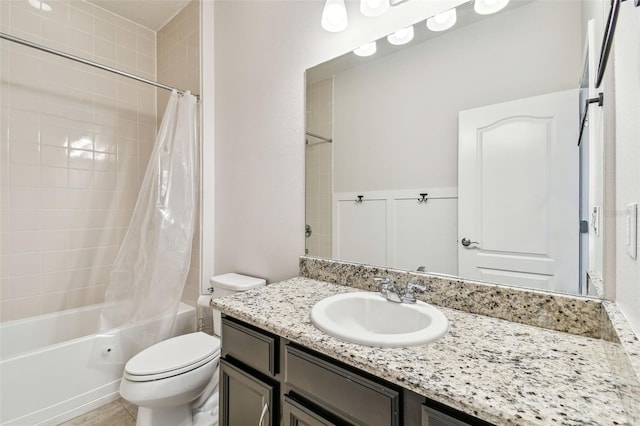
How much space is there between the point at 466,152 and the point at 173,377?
5.21 feet

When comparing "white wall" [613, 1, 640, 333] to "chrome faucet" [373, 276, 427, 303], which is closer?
"white wall" [613, 1, 640, 333]

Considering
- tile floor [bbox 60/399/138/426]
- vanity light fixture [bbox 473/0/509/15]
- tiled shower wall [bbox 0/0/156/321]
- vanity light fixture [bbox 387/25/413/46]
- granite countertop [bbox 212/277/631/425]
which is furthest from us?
tiled shower wall [bbox 0/0/156/321]

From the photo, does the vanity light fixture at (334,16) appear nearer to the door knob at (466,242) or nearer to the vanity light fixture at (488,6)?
the vanity light fixture at (488,6)

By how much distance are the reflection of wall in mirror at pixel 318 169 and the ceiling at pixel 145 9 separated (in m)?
1.58

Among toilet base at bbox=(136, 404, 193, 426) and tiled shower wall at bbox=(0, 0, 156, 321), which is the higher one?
tiled shower wall at bbox=(0, 0, 156, 321)

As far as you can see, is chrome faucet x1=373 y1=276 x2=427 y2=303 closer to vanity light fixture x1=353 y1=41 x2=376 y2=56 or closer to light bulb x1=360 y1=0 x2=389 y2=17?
vanity light fixture x1=353 y1=41 x2=376 y2=56

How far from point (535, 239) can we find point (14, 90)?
3.01 meters

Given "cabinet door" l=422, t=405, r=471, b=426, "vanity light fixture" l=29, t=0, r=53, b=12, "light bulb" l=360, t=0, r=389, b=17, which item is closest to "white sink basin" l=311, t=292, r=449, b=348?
"cabinet door" l=422, t=405, r=471, b=426

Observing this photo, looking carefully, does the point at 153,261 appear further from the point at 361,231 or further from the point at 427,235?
the point at 427,235

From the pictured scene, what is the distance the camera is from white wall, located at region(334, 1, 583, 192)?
2.90 ft

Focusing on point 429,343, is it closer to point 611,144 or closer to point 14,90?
point 611,144

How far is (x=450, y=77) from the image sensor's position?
1.08 metres

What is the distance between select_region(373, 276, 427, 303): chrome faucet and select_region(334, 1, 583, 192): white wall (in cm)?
40

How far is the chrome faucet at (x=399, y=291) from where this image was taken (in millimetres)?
→ 1007
